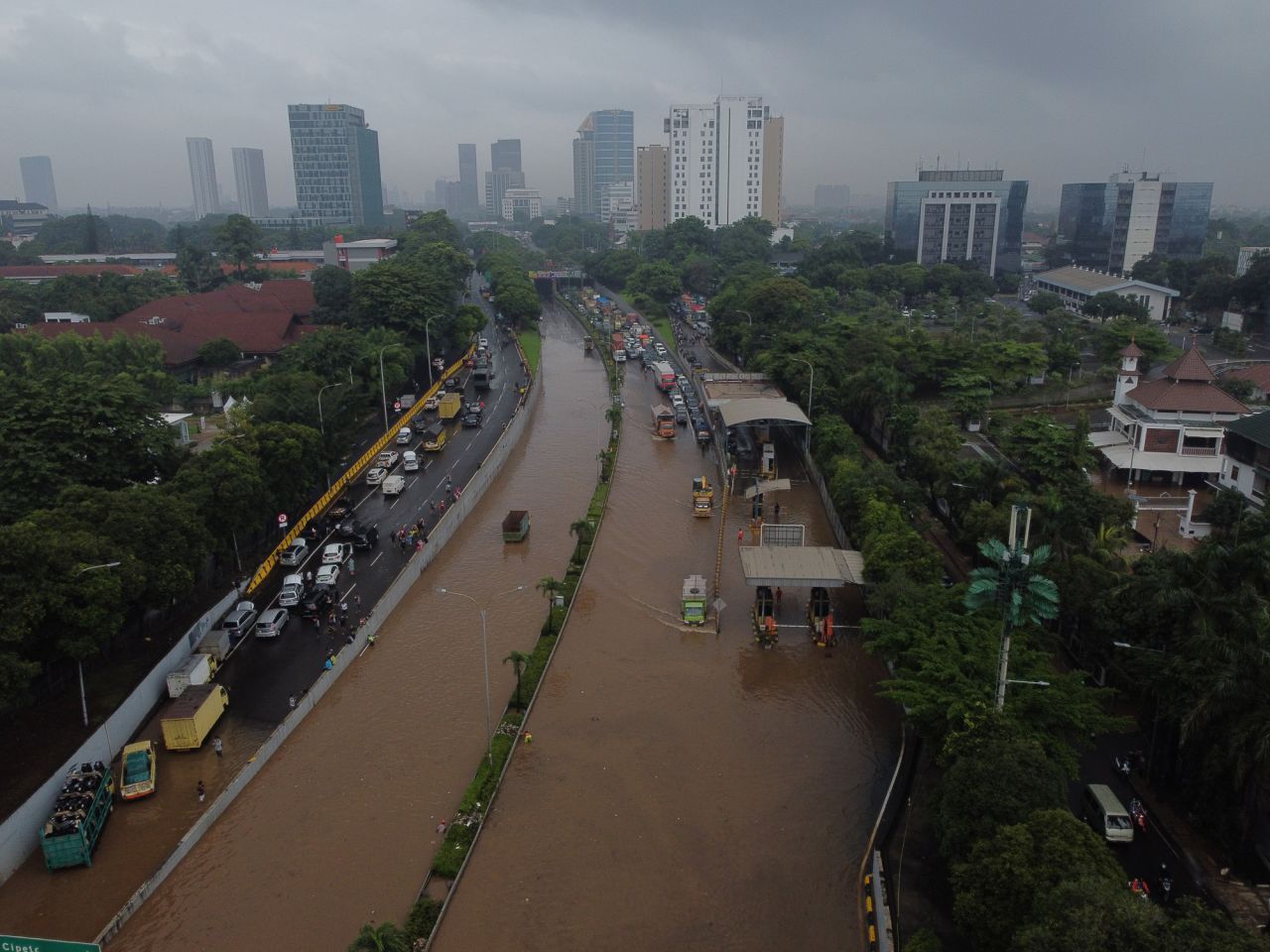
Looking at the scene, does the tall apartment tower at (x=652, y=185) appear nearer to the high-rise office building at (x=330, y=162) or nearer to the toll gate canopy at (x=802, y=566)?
the high-rise office building at (x=330, y=162)

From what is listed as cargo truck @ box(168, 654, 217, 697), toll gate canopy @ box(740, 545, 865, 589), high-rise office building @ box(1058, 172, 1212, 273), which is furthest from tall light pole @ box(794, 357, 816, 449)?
high-rise office building @ box(1058, 172, 1212, 273)

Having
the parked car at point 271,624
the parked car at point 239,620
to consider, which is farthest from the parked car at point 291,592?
the parked car at point 239,620

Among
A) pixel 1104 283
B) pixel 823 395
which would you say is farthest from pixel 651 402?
pixel 1104 283

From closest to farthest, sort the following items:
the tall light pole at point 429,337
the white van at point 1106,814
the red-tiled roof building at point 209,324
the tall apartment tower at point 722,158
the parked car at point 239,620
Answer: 1. the white van at point 1106,814
2. the parked car at point 239,620
3. the tall light pole at point 429,337
4. the red-tiled roof building at point 209,324
5. the tall apartment tower at point 722,158

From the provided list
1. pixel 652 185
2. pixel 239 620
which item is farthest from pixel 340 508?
pixel 652 185

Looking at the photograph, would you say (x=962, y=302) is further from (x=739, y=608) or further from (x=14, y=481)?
(x=14, y=481)

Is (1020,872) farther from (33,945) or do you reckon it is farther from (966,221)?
(966,221)
